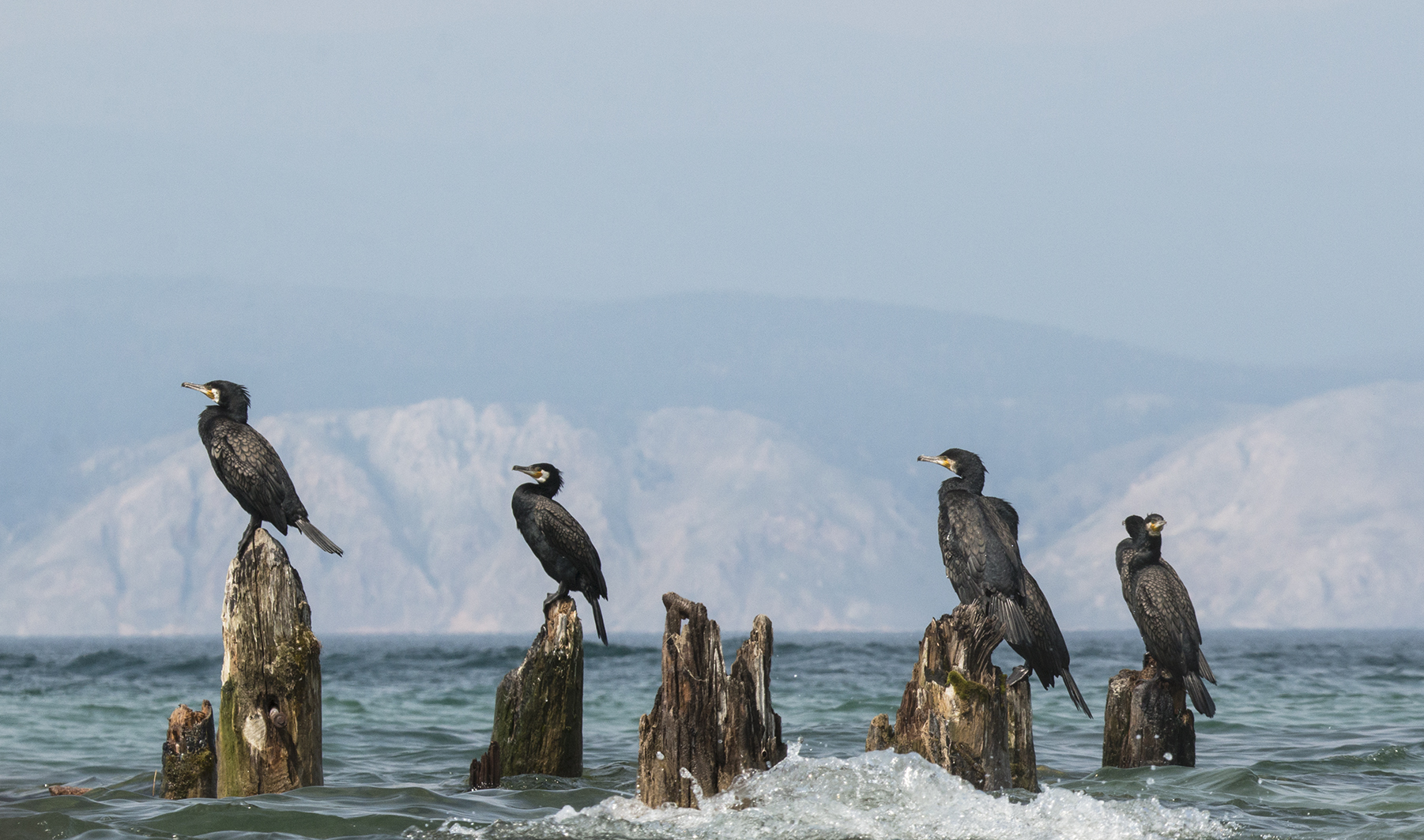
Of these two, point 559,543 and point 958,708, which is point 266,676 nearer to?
point 559,543

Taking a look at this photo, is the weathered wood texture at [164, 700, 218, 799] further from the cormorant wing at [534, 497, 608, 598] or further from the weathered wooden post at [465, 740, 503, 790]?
the cormorant wing at [534, 497, 608, 598]

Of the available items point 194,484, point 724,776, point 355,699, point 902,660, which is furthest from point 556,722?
point 194,484

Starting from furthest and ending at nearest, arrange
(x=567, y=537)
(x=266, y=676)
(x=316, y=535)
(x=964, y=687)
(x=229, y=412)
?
(x=567, y=537)
(x=229, y=412)
(x=316, y=535)
(x=266, y=676)
(x=964, y=687)

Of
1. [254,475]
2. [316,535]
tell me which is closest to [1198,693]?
[316,535]

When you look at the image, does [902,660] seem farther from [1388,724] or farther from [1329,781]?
[1329,781]

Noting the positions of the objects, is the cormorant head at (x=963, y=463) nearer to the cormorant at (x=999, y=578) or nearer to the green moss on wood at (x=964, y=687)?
the cormorant at (x=999, y=578)

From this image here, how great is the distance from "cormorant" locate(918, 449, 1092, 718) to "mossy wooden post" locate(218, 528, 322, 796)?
4820 millimetres

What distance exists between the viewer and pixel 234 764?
9.20 m

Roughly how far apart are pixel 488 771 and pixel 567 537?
7.11ft

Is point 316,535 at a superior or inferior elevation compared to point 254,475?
inferior

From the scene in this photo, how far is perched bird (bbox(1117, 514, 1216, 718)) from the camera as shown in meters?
10.8

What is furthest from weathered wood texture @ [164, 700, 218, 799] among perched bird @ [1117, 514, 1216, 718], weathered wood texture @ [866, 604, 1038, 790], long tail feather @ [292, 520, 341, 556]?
perched bird @ [1117, 514, 1216, 718]

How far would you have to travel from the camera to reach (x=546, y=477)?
41.6 feet

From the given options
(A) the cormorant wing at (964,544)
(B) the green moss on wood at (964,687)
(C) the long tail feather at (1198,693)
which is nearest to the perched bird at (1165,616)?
(C) the long tail feather at (1198,693)
